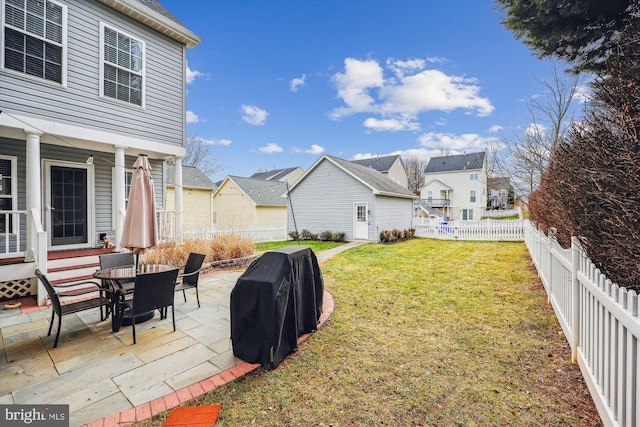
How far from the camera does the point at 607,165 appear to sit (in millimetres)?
2258

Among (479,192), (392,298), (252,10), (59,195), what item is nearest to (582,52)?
(392,298)

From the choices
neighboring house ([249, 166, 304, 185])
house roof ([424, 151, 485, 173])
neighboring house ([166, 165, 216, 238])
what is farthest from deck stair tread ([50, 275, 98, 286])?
house roof ([424, 151, 485, 173])

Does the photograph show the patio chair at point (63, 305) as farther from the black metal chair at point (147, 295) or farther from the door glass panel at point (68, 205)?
the door glass panel at point (68, 205)

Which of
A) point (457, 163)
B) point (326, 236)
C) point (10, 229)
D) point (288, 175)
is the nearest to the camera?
point (10, 229)

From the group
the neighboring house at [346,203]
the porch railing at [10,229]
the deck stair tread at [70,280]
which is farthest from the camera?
the neighboring house at [346,203]

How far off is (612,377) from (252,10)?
46.8 feet

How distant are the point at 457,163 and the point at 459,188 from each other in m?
3.48

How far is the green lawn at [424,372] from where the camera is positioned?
2.48m

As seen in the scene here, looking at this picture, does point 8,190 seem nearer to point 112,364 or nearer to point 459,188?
point 112,364

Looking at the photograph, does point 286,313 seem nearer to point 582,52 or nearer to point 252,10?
point 582,52

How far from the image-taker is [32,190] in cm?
557

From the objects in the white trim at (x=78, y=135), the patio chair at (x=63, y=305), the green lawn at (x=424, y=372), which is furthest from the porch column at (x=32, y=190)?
the green lawn at (x=424, y=372)

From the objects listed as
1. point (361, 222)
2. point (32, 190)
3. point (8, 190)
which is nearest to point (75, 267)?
point (32, 190)

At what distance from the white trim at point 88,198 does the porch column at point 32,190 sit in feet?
4.99
